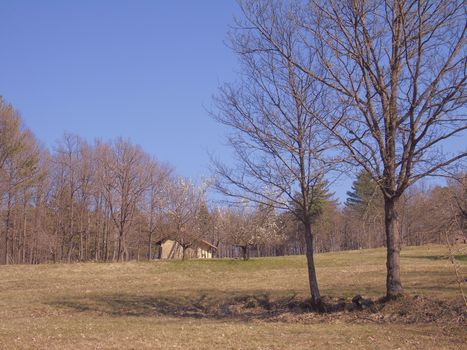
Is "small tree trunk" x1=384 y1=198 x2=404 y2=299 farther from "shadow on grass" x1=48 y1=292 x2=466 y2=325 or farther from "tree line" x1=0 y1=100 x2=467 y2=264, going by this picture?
"tree line" x1=0 y1=100 x2=467 y2=264

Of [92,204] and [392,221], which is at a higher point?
[92,204]

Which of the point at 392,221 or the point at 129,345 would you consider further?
the point at 392,221

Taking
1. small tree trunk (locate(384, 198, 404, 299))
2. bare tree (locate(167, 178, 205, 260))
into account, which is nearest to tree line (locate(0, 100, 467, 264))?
bare tree (locate(167, 178, 205, 260))

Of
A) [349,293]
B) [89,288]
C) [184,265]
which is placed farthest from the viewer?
[184,265]

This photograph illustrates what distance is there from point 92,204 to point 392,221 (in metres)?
42.8

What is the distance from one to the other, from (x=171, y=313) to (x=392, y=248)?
24.6 ft

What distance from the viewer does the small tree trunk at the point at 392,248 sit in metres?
12.4

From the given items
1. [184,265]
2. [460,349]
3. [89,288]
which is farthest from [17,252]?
[460,349]

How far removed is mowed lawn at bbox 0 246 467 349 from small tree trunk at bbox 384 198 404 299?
51.6 inches

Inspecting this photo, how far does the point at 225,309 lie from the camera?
16719 mm

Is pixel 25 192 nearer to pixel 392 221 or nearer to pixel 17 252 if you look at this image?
pixel 17 252

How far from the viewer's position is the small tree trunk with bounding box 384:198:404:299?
487 inches

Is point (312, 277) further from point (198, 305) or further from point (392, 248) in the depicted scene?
point (198, 305)

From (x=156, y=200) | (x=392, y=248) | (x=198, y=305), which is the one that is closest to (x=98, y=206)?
(x=156, y=200)
